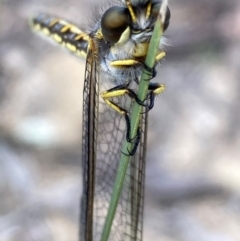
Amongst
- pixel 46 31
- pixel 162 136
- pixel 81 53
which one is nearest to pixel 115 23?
pixel 81 53

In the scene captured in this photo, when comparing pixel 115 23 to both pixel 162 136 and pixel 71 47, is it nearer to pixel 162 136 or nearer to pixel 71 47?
pixel 71 47

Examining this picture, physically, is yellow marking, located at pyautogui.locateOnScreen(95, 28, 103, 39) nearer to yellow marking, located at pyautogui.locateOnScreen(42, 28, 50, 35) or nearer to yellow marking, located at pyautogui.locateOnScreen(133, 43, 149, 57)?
yellow marking, located at pyautogui.locateOnScreen(133, 43, 149, 57)

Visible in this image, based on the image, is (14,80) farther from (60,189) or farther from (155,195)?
(155,195)

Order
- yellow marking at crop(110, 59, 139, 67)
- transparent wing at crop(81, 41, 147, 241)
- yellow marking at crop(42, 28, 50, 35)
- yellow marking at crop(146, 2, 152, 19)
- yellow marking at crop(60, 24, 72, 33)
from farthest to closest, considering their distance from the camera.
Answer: yellow marking at crop(42, 28, 50, 35)
yellow marking at crop(60, 24, 72, 33)
transparent wing at crop(81, 41, 147, 241)
yellow marking at crop(110, 59, 139, 67)
yellow marking at crop(146, 2, 152, 19)

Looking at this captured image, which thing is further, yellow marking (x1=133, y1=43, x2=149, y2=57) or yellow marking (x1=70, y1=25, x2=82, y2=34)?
yellow marking (x1=70, y1=25, x2=82, y2=34)

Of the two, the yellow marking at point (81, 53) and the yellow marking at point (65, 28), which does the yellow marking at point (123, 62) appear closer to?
the yellow marking at point (81, 53)

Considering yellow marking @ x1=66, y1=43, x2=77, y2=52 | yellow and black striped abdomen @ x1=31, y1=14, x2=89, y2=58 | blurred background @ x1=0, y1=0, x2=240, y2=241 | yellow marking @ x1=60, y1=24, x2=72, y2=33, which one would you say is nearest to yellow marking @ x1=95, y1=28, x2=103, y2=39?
yellow and black striped abdomen @ x1=31, y1=14, x2=89, y2=58
